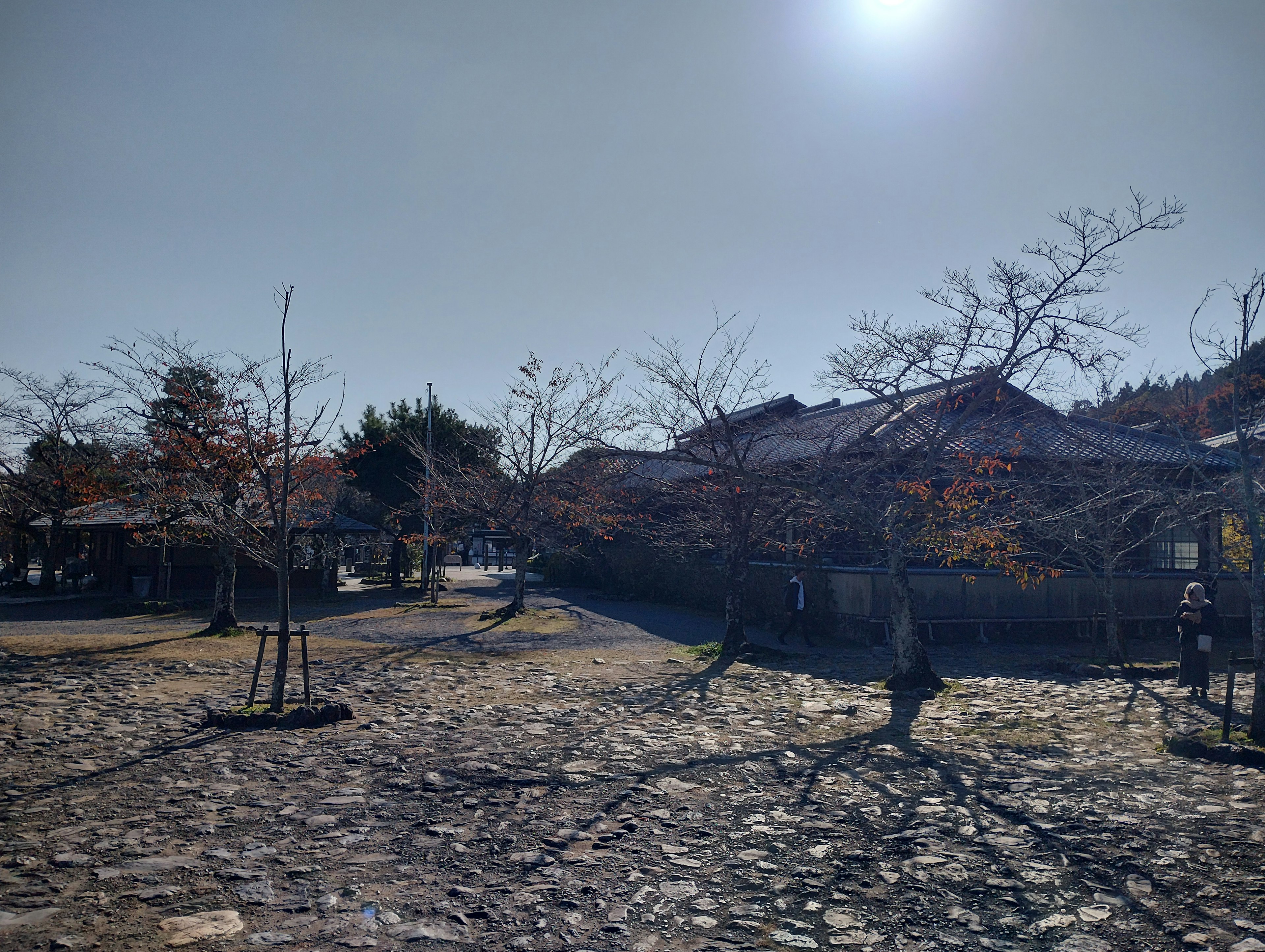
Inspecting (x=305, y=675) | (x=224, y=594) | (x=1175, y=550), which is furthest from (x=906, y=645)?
(x=1175, y=550)

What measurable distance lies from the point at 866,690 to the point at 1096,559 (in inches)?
399

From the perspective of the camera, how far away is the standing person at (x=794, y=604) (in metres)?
17.1

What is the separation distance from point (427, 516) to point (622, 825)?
19595 mm

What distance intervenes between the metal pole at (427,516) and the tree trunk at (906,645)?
15.1 m

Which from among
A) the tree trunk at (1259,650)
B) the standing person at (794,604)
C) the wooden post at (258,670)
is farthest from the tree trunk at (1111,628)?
the wooden post at (258,670)

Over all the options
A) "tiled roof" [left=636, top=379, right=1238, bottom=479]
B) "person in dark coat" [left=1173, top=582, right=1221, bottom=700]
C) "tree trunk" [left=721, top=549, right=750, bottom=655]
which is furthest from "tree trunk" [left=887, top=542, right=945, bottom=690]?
"tree trunk" [left=721, top=549, right=750, bottom=655]

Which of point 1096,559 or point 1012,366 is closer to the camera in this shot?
point 1012,366

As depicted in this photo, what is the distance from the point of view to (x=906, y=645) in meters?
11.9

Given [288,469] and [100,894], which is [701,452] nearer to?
[288,469]

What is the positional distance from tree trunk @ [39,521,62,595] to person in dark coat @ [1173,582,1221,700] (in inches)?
1235

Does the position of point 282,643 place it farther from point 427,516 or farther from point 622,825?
point 427,516

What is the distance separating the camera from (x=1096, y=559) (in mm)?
18953

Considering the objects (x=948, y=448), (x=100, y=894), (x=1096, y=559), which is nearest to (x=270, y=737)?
(x=100, y=894)

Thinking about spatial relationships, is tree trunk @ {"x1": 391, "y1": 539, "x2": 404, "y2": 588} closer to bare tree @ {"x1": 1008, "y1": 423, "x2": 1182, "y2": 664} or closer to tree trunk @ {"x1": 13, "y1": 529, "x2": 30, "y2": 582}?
tree trunk @ {"x1": 13, "y1": 529, "x2": 30, "y2": 582}
